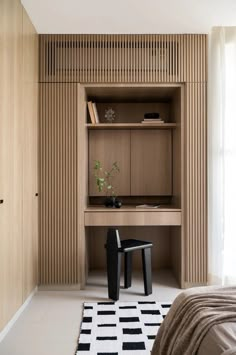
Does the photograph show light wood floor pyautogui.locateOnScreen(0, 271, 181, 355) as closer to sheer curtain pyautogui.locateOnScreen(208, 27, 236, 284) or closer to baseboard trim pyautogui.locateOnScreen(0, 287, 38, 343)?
baseboard trim pyautogui.locateOnScreen(0, 287, 38, 343)

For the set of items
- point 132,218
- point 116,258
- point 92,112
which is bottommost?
point 116,258

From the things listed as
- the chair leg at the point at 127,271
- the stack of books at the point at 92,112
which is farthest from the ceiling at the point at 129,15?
the chair leg at the point at 127,271

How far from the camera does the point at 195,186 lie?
3.67 metres

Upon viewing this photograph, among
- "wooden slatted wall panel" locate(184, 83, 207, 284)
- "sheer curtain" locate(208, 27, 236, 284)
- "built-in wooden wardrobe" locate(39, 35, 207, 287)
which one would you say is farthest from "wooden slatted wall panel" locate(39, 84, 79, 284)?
"sheer curtain" locate(208, 27, 236, 284)

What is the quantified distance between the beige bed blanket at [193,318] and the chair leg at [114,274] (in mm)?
1407

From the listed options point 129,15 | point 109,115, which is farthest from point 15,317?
point 129,15

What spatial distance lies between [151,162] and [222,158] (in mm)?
978

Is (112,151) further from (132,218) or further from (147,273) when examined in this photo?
(147,273)

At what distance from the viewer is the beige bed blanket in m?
1.45

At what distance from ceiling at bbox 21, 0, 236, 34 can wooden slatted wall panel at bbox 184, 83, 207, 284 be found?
0.62 meters

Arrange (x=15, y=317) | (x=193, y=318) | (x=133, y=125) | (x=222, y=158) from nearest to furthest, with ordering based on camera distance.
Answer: (x=193, y=318) → (x=15, y=317) → (x=222, y=158) → (x=133, y=125)

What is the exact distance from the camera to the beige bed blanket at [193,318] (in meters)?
1.45

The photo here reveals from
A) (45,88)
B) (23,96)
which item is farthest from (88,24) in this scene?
(23,96)

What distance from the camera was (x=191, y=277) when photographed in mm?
3664
